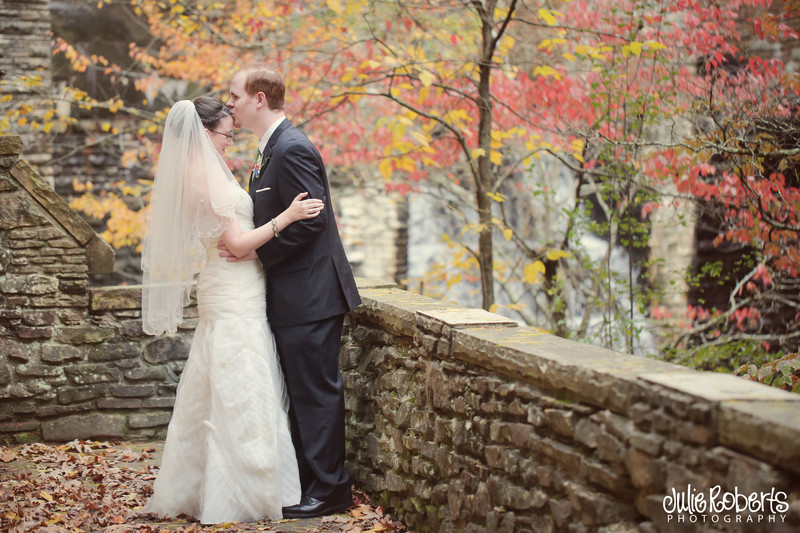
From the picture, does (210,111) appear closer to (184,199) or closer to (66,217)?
(184,199)

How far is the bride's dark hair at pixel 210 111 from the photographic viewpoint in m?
3.66

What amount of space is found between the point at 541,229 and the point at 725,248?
2944 millimetres

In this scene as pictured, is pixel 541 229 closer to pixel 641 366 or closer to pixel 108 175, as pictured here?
pixel 108 175

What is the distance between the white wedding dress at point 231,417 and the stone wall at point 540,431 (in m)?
0.51

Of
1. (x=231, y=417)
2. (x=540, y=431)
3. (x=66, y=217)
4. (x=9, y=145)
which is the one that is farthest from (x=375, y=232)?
(x=540, y=431)

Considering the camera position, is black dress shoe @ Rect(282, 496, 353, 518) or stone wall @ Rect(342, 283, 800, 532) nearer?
stone wall @ Rect(342, 283, 800, 532)

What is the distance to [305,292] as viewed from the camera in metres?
3.53

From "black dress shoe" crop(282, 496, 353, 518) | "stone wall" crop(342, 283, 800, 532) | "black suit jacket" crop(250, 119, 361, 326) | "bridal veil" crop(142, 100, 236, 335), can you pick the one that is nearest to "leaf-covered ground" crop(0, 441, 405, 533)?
"black dress shoe" crop(282, 496, 353, 518)

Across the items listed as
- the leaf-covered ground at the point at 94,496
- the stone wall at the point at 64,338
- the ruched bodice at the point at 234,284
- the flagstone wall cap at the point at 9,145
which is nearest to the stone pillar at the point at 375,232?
the stone wall at the point at 64,338

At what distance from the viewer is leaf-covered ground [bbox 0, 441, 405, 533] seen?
3.39 m


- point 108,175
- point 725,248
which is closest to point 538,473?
point 725,248

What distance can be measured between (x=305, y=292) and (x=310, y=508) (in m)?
0.96

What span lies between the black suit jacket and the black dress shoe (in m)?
0.81

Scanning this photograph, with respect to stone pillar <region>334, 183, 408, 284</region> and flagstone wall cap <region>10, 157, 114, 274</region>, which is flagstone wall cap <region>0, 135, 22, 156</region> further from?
stone pillar <region>334, 183, 408, 284</region>
